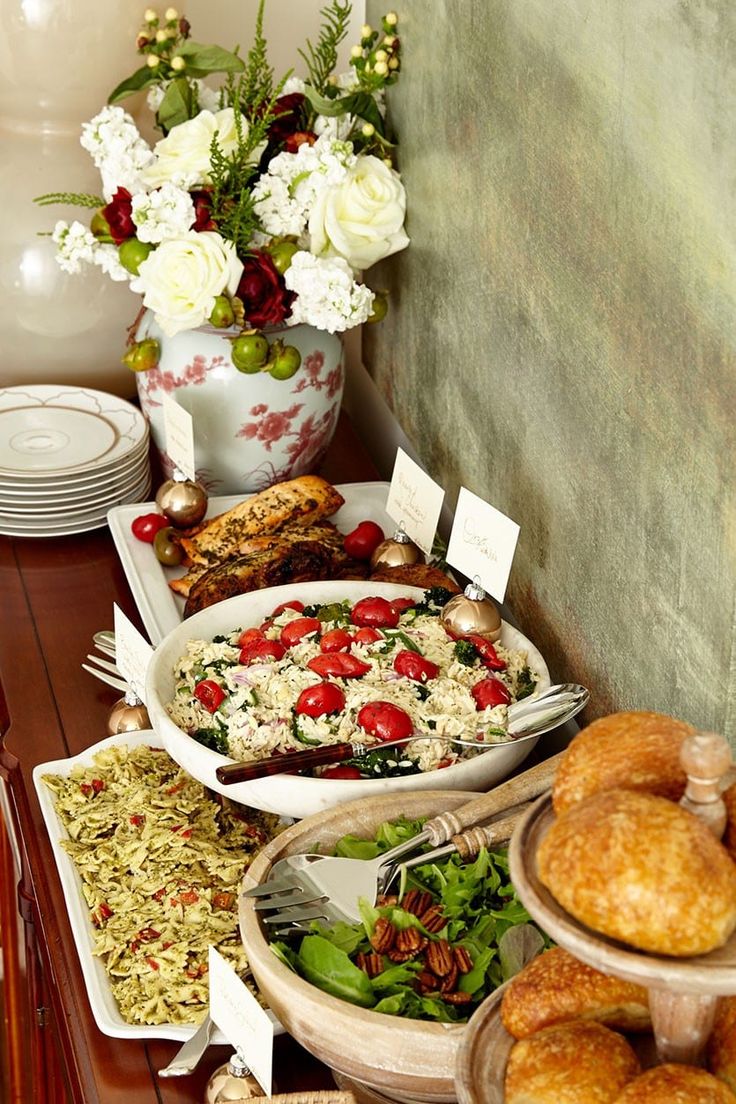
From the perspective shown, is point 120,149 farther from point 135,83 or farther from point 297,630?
point 297,630

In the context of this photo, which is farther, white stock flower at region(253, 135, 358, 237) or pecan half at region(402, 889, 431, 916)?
white stock flower at region(253, 135, 358, 237)

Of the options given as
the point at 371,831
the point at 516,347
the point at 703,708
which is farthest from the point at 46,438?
the point at 703,708

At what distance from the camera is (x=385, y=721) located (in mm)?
1125

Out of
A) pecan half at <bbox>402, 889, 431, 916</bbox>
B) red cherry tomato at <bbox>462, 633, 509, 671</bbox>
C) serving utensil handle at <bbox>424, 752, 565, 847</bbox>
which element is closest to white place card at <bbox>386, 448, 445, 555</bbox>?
red cherry tomato at <bbox>462, 633, 509, 671</bbox>

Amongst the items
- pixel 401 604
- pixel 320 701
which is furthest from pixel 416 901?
pixel 401 604

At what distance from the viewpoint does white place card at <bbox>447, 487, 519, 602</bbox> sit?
126cm

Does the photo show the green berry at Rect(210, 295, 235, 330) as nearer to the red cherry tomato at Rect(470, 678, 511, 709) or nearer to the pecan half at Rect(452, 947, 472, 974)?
the red cherry tomato at Rect(470, 678, 511, 709)

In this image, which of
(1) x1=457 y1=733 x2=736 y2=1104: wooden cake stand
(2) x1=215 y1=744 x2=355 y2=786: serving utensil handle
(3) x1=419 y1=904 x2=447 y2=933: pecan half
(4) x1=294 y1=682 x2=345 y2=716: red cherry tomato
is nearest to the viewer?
(1) x1=457 y1=733 x2=736 y2=1104: wooden cake stand

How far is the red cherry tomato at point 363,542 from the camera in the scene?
156cm

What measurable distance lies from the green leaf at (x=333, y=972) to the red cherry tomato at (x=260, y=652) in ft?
1.22

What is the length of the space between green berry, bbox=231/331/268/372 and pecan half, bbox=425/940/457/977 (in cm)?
83

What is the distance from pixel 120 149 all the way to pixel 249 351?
29 centimetres

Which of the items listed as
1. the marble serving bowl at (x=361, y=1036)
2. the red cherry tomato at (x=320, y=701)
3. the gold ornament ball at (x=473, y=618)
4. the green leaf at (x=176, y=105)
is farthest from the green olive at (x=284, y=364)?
the marble serving bowl at (x=361, y=1036)

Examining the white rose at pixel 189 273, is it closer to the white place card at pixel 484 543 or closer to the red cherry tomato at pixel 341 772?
the white place card at pixel 484 543
